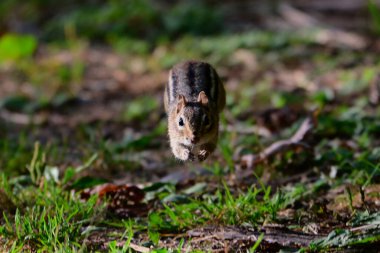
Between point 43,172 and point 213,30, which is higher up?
point 43,172

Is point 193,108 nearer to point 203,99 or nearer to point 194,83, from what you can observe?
point 203,99

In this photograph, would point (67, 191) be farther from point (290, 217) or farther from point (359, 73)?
point (359, 73)

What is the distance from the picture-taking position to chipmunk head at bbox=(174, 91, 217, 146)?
161 inches

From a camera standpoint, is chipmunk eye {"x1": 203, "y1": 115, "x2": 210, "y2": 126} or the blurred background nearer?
chipmunk eye {"x1": 203, "y1": 115, "x2": 210, "y2": 126}

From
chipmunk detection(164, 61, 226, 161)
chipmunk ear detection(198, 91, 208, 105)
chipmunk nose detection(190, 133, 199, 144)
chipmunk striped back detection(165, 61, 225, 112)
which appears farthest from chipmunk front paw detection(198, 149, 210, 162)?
chipmunk striped back detection(165, 61, 225, 112)

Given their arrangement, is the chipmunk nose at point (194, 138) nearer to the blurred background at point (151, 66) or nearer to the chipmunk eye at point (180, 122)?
the chipmunk eye at point (180, 122)

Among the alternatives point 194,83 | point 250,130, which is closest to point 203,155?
point 194,83

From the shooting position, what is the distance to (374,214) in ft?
11.5

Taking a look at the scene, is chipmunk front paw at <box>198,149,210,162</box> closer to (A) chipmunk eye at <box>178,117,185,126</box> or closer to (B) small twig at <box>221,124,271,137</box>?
(A) chipmunk eye at <box>178,117,185,126</box>

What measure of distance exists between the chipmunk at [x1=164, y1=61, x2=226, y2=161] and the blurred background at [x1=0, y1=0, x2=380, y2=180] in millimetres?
534

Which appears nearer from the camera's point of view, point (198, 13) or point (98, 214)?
point (98, 214)

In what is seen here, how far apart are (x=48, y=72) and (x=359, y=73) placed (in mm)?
4018

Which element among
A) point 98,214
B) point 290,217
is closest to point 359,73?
point 290,217

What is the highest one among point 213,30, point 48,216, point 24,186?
point 48,216
